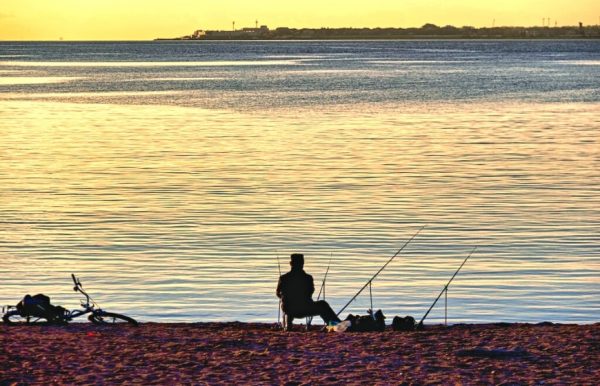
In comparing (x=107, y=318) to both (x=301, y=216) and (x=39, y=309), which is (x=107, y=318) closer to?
(x=39, y=309)

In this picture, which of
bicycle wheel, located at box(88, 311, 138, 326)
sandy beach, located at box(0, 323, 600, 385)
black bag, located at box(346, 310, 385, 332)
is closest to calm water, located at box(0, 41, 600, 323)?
bicycle wheel, located at box(88, 311, 138, 326)

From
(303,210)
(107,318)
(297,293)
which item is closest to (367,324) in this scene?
(297,293)

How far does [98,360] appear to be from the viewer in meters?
10.0

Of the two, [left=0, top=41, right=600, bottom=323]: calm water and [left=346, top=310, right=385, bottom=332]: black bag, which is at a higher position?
[left=346, top=310, right=385, bottom=332]: black bag

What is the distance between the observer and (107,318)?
40.5 ft

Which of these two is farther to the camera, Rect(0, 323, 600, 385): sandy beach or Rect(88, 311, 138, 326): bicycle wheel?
Rect(88, 311, 138, 326): bicycle wheel

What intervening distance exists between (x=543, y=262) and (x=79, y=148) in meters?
22.0

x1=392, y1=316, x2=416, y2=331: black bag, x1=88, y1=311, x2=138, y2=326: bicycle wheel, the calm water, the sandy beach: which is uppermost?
the sandy beach

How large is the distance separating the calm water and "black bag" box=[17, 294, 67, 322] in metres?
1.94

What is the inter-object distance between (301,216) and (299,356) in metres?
12.0

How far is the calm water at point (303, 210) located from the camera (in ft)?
50.6

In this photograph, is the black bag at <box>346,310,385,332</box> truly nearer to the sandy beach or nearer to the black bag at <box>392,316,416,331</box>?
the black bag at <box>392,316,416,331</box>

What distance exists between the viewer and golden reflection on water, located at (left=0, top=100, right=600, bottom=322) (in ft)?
50.6

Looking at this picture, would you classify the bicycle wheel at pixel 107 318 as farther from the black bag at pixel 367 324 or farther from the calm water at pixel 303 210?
the black bag at pixel 367 324
